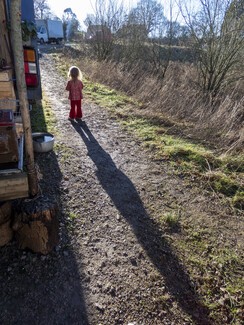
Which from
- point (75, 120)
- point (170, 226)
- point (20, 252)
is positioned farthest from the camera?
point (75, 120)

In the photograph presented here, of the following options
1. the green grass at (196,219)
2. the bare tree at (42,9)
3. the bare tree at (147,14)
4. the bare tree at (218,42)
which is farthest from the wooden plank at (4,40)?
the bare tree at (42,9)

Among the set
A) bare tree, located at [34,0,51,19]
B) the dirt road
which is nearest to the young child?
the dirt road

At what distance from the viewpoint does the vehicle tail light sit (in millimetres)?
3395

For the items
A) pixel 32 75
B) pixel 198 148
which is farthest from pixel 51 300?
pixel 198 148

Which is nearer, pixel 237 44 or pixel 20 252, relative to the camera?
pixel 20 252

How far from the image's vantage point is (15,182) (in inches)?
77.3

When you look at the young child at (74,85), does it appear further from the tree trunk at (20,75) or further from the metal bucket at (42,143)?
the tree trunk at (20,75)

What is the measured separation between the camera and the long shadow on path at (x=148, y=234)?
190 cm

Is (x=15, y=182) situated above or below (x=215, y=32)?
below

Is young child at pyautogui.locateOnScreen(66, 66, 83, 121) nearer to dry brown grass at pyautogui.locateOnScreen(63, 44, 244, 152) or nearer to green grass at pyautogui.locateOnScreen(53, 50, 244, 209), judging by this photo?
green grass at pyautogui.locateOnScreen(53, 50, 244, 209)

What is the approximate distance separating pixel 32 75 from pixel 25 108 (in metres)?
1.97

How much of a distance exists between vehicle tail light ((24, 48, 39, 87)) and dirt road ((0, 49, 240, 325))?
3.69ft

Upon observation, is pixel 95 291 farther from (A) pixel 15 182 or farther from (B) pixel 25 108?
Result: (B) pixel 25 108

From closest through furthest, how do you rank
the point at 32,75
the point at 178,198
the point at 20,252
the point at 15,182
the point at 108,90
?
the point at 15,182 < the point at 20,252 < the point at 178,198 < the point at 32,75 < the point at 108,90
